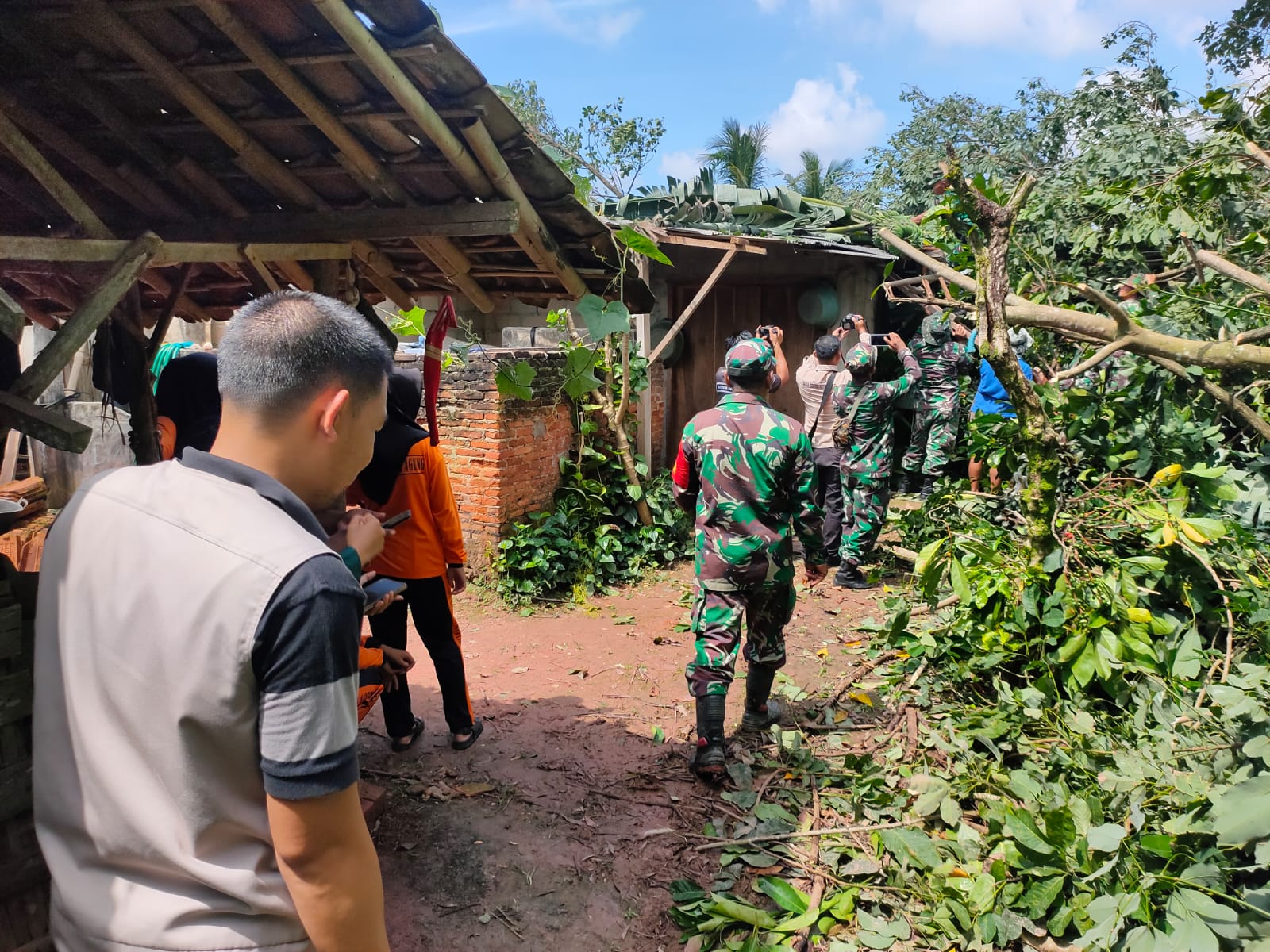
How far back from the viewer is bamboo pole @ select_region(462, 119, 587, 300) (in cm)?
275

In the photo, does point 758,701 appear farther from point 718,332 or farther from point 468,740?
point 718,332

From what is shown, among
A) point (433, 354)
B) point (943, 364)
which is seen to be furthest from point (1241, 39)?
point (433, 354)

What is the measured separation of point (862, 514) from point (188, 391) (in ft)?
17.6

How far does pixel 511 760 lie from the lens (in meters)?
4.07

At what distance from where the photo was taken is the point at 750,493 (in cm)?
387

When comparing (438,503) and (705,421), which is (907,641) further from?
(438,503)

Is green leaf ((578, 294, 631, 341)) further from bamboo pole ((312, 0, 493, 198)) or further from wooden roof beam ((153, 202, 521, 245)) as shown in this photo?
bamboo pole ((312, 0, 493, 198))

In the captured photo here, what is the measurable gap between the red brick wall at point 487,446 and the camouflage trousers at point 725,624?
3003mm

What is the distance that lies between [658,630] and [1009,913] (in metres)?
3.62

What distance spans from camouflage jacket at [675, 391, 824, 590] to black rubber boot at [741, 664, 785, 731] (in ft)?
1.95

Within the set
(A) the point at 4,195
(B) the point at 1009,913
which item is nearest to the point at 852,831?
(B) the point at 1009,913

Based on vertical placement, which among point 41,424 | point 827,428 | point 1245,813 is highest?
point 41,424

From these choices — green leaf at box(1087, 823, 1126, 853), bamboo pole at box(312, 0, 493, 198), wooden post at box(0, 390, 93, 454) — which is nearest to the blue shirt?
green leaf at box(1087, 823, 1126, 853)

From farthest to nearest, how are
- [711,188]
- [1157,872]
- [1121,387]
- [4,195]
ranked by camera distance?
1. [711,188]
2. [1121,387]
3. [4,195]
4. [1157,872]
